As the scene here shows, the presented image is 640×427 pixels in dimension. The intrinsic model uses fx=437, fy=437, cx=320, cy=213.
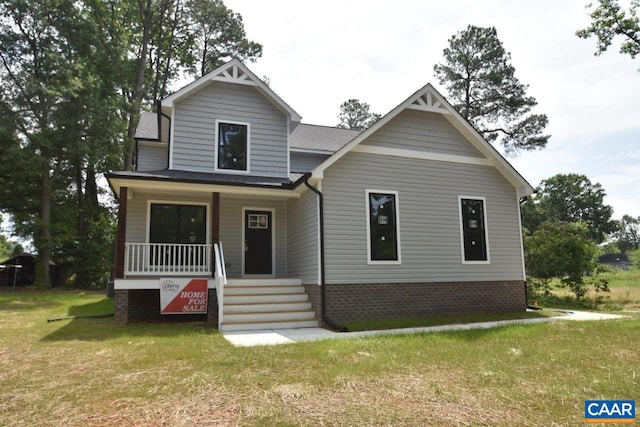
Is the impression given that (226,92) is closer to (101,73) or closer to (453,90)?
(101,73)

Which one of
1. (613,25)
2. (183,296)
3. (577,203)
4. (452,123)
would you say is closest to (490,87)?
(613,25)

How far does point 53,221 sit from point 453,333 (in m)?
22.3

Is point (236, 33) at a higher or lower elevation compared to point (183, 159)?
higher

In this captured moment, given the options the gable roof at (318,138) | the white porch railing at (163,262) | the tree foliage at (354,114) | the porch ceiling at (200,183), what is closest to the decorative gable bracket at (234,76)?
the gable roof at (318,138)

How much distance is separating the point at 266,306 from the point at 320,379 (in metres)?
5.11

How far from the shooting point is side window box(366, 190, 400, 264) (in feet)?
34.9

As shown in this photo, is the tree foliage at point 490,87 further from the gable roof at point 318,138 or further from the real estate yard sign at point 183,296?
the real estate yard sign at point 183,296

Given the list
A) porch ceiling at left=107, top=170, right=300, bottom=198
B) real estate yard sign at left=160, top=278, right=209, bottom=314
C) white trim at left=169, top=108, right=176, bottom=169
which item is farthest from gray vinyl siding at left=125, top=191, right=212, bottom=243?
real estate yard sign at left=160, top=278, right=209, bottom=314

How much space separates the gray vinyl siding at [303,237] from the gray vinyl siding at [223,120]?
5.16 ft

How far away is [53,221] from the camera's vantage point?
22984 millimetres

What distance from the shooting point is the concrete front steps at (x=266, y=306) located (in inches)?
372

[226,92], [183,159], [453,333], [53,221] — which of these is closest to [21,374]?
[453,333]

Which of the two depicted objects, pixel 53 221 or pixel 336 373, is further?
pixel 53 221

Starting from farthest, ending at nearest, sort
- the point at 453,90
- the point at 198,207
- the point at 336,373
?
the point at 453,90 < the point at 198,207 < the point at 336,373
